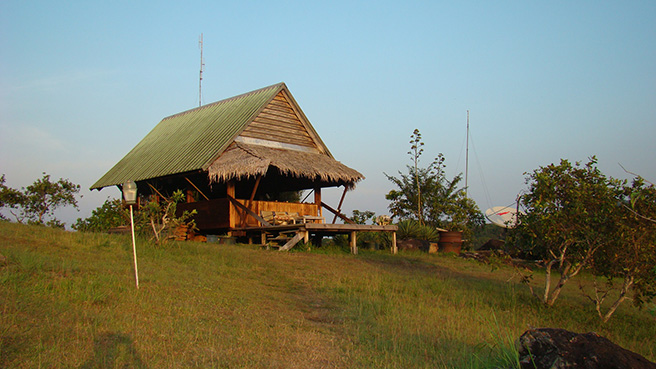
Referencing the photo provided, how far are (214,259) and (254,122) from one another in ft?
25.5

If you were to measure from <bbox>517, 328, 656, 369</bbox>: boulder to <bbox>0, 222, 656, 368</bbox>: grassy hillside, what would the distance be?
1.23 ft

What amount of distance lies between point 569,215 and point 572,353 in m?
6.29

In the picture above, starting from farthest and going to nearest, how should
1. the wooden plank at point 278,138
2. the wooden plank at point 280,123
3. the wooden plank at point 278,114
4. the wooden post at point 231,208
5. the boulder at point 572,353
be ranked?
the wooden plank at point 278,114
the wooden plank at point 280,123
the wooden plank at point 278,138
the wooden post at point 231,208
the boulder at point 572,353

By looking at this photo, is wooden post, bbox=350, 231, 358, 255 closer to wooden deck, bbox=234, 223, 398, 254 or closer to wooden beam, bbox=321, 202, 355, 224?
wooden deck, bbox=234, 223, 398, 254

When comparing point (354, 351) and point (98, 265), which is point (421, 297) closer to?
point (354, 351)

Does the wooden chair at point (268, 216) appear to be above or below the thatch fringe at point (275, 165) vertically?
below

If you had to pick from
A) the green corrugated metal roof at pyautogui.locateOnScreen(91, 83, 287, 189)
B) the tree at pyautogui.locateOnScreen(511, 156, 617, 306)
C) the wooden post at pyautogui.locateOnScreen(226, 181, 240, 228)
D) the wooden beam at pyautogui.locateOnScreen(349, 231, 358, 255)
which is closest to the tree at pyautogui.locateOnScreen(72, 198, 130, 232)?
the green corrugated metal roof at pyautogui.locateOnScreen(91, 83, 287, 189)

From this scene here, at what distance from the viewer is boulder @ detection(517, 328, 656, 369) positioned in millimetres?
4602

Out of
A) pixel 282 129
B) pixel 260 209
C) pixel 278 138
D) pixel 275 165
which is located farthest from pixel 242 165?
pixel 282 129

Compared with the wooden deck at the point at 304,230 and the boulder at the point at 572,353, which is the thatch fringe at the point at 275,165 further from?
the boulder at the point at 572,353

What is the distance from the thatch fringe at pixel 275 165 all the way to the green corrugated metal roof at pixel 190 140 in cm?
41

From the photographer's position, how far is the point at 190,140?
2134 cm

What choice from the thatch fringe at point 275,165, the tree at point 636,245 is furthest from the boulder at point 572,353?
the thatch fringe at point 275,165

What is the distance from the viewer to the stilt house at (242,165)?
1786 centimetres
